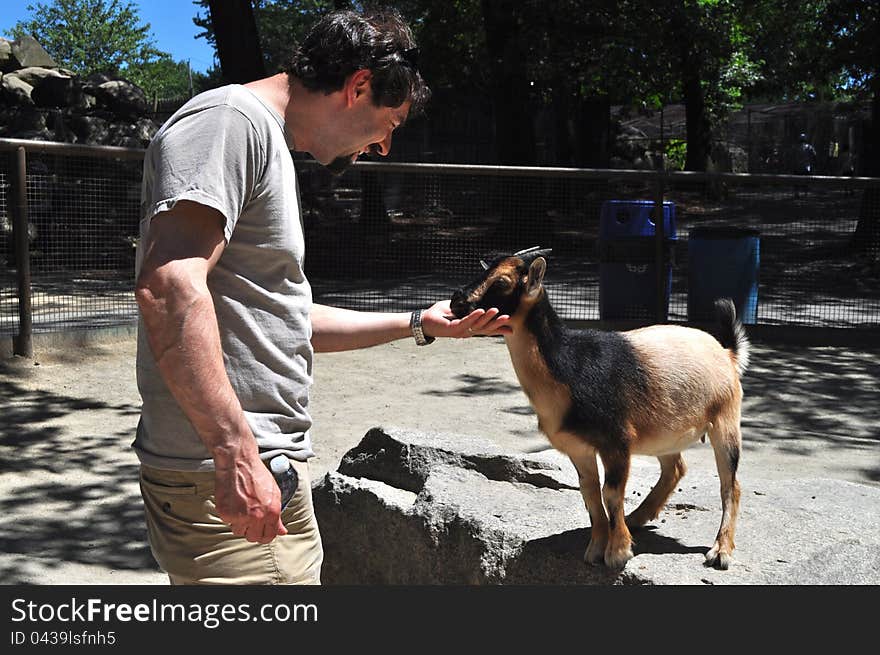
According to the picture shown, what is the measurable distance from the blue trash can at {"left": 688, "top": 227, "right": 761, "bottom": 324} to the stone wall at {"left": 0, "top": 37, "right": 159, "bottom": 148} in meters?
10.9

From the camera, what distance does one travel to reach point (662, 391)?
376cm

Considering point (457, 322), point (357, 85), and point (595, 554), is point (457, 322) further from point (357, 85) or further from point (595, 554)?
point (595, 554)

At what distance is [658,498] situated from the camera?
413 cm

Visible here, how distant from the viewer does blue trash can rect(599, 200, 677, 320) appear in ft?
35.2

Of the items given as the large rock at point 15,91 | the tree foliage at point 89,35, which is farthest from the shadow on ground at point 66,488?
the tree foliage at point 89,35

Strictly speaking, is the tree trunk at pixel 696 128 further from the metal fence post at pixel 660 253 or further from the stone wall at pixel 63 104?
the metal fence post at pixel 660 253

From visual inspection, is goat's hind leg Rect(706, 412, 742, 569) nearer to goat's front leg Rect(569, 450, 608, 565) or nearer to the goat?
the goat

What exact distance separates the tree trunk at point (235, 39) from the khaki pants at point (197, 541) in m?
13.4

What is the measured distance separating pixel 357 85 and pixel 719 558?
7.60 feet

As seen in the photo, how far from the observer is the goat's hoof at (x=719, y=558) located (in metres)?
3.66

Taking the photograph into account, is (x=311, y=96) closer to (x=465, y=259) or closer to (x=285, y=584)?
(x=285, y=584)

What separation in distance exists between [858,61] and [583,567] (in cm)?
1559

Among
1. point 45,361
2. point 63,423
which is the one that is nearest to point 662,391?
point 63,423

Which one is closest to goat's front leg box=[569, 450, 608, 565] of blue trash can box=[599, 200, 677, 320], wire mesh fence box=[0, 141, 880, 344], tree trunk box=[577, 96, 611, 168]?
wire mesh fence box=[0, 141, 880, 344]
